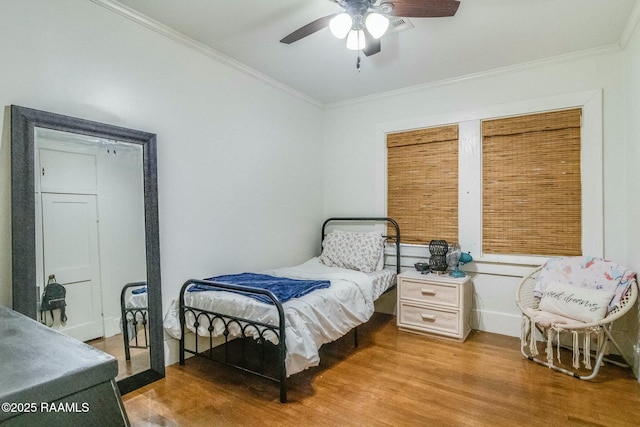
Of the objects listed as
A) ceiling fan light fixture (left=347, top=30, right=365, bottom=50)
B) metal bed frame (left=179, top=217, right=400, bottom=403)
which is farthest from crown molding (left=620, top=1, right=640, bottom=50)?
metal bed frame (left=179, top=217, right=400, bottom=403)

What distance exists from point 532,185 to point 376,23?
2.20m

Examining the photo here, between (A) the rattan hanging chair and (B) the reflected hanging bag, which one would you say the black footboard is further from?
(A) the rattan hanging chair

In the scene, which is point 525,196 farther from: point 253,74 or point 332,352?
point 253,74

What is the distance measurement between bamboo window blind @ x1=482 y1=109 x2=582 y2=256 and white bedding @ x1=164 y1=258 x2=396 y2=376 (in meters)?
1.35

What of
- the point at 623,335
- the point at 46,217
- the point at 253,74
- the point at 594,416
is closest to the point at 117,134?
the point at 46,217

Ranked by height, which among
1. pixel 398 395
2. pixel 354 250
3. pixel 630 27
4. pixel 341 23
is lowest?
pixel 398 395

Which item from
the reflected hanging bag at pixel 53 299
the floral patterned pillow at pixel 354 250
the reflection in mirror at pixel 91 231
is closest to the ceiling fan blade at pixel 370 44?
the reflection in mirror at pixel 91 231

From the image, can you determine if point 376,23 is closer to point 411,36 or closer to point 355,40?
point 355,40

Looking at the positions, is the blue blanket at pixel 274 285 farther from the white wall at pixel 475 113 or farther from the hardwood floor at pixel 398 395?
the white wall at pixel 475 113

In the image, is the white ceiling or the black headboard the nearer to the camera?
the white ceiling

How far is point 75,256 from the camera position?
206 cm

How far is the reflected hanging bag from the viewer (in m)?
1.91

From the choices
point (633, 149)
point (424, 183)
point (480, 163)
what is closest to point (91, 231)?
point (424, 183)

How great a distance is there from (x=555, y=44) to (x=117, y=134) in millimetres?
3386
